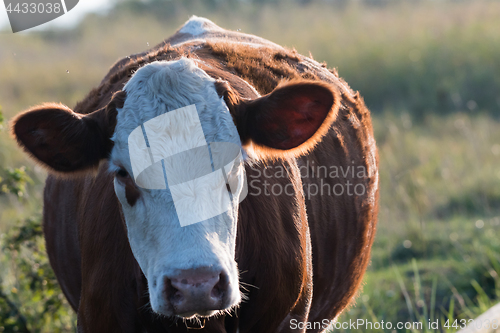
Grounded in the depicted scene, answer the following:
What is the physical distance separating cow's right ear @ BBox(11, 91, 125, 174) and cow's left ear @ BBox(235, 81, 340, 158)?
0.55 meters

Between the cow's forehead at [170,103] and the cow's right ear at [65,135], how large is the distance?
66 mm

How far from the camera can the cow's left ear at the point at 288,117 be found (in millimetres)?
2254

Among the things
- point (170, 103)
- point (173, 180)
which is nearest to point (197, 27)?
point (170, 103)

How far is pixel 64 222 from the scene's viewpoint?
313cm

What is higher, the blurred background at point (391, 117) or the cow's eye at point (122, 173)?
the cow's eye at point (122, 173)

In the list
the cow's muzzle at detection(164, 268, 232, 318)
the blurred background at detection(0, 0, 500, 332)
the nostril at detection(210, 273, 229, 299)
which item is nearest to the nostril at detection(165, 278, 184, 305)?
the cow's muzzle at detection(164, 268, 232, 318)

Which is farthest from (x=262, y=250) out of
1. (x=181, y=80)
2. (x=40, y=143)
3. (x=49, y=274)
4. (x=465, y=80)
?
(x=465, y=80)

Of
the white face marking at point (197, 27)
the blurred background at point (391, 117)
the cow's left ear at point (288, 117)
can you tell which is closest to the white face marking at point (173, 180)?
the cow's left ear at point (288, 117)

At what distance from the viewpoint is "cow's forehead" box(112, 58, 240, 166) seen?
7.18 feet

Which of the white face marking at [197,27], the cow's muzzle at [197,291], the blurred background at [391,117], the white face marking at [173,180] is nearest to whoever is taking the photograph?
the cow's muzzle at [197,291]

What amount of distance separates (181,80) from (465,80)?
9.95 meters

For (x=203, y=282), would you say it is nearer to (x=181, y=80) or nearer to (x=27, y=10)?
(x=181, y=80)

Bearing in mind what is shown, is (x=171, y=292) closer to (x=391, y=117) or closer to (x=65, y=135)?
(x=65, y=135)

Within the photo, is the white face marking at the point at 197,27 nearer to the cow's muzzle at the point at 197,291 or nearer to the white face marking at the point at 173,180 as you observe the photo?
the white face marking at the point at 173,180
